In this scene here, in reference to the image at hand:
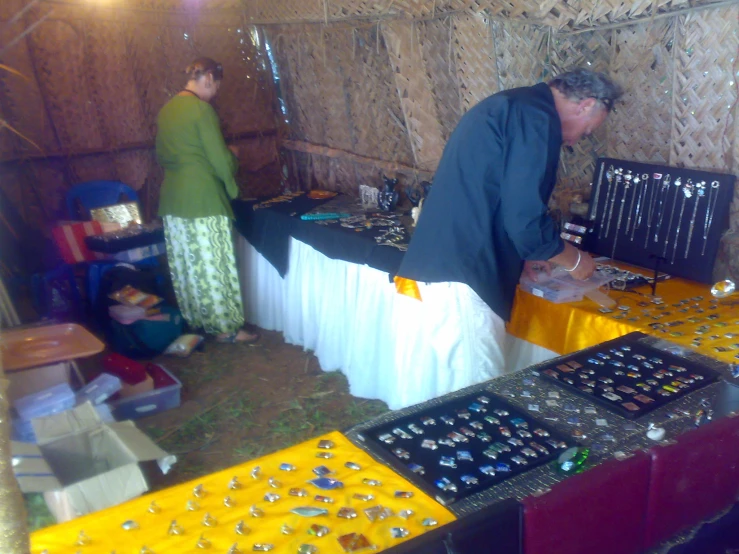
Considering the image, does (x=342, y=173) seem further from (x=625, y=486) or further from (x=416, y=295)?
(x=625, y=486)

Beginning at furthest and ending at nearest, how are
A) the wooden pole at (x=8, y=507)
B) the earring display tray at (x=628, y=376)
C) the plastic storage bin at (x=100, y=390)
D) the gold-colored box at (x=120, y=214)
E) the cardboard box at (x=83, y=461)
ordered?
the gold-colored box at (x=120, y=214) < the plastic storage bin at (x=100, y=390) < the cardboard box at (x=83, y=461) < the earring display tray at (x=628, y=376) < the wooden pole at (x=8, y=507)

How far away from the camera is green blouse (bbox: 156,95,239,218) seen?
3.57 metres

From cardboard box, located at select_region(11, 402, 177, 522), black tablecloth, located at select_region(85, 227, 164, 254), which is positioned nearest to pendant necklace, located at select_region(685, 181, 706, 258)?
cardboard box, located at select_region(11, 402, 177, 522)

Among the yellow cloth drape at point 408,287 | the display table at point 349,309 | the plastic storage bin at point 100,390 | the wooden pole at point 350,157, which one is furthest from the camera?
the wooden pole at point 350,157

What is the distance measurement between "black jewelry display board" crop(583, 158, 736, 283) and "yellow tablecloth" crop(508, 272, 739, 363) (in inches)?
4.7

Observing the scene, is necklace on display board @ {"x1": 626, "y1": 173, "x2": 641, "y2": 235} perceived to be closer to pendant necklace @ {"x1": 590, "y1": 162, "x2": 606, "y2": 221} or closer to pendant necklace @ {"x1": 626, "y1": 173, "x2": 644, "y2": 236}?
pendant necklace @ {"x1": 626, "y1": 173, "x2": 644, "y2": 236}

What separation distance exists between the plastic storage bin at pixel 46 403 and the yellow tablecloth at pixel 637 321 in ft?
6.32

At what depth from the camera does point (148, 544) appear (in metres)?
1.03

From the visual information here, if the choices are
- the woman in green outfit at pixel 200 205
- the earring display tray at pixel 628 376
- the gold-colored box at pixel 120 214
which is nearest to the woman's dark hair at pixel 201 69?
the woman in green outfit at pixel 200 205

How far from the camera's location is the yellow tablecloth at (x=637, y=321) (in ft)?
6.06

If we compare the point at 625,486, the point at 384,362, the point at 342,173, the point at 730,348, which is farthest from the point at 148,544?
the point at 342,173

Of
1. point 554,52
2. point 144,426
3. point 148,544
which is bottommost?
point 144,426

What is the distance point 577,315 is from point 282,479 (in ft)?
4.28

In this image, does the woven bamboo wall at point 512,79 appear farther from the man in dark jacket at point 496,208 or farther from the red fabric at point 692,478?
the red fabric at point 692,478
